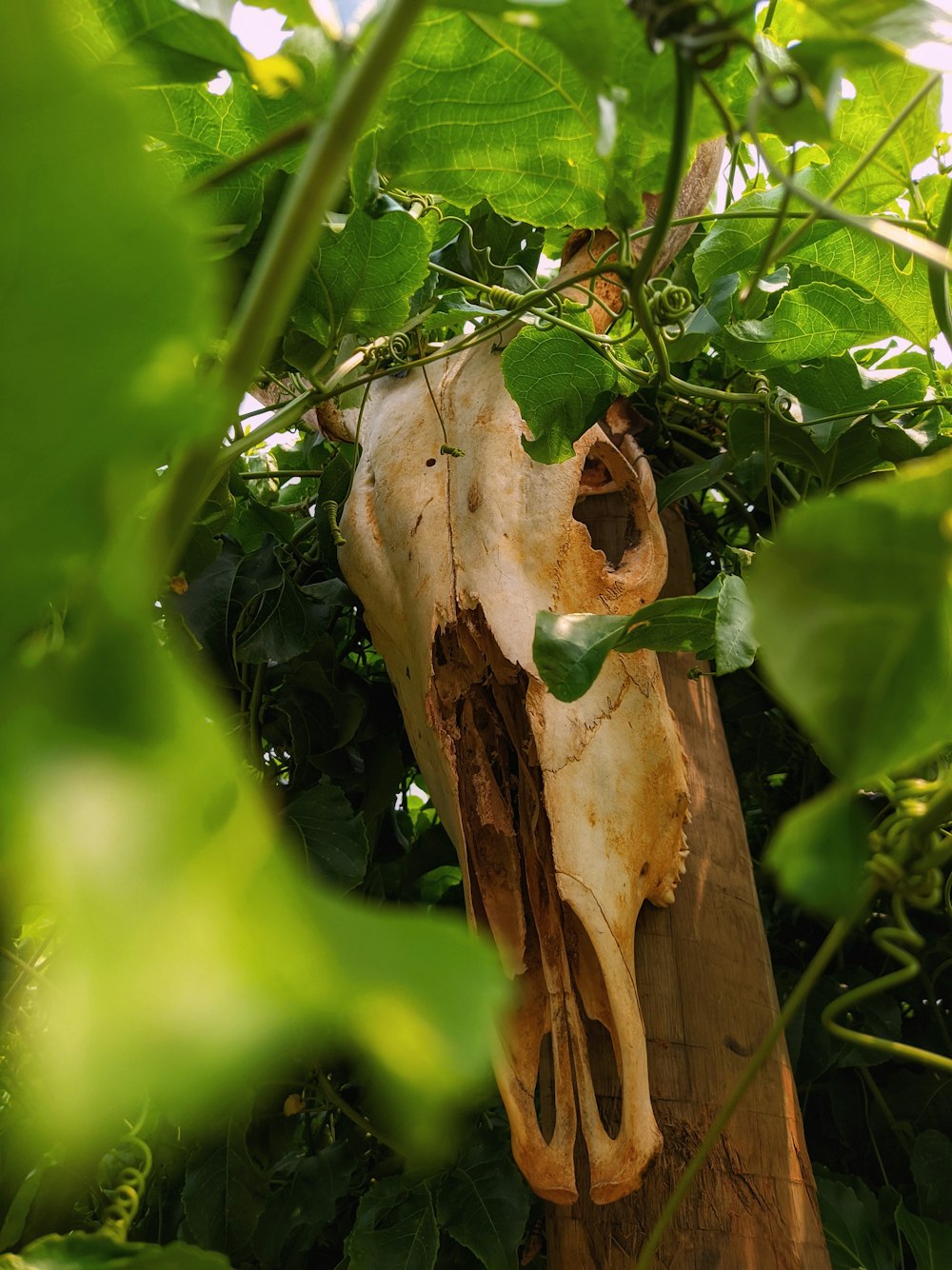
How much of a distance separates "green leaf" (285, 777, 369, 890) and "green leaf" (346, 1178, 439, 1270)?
1.02 feet

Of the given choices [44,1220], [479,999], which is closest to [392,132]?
[479,999]

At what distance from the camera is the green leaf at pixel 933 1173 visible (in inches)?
45.4

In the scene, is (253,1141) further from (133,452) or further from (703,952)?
(133,452)

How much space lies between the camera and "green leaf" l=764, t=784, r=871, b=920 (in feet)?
0.88

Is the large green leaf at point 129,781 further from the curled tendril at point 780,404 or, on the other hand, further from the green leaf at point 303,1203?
the green leaf at point 303,1203

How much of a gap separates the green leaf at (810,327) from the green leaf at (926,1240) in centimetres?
88

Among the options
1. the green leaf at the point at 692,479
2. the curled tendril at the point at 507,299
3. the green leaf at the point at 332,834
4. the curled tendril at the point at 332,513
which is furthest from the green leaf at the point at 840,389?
the green leaf at the point at 332,834

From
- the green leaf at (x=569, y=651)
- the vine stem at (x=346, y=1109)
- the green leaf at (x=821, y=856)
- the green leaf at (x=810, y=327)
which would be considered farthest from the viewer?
the vine stem at (x=346, y=1109)

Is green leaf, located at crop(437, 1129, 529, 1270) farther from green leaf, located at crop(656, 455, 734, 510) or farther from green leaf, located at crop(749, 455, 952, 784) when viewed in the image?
green leaf, located at crop(749, 455, 952, 784)

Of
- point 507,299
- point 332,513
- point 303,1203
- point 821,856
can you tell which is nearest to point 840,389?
point 507,299

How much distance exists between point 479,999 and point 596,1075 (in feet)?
2.49

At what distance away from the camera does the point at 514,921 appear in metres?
0.86

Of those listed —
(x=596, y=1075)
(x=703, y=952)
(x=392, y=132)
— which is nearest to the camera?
(x=392, y=132)

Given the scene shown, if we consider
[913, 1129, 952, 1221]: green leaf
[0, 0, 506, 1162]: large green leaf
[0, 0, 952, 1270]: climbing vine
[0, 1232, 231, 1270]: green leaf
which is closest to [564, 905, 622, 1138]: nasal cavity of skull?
[0, 0, 952, 1270]: climbing vine
